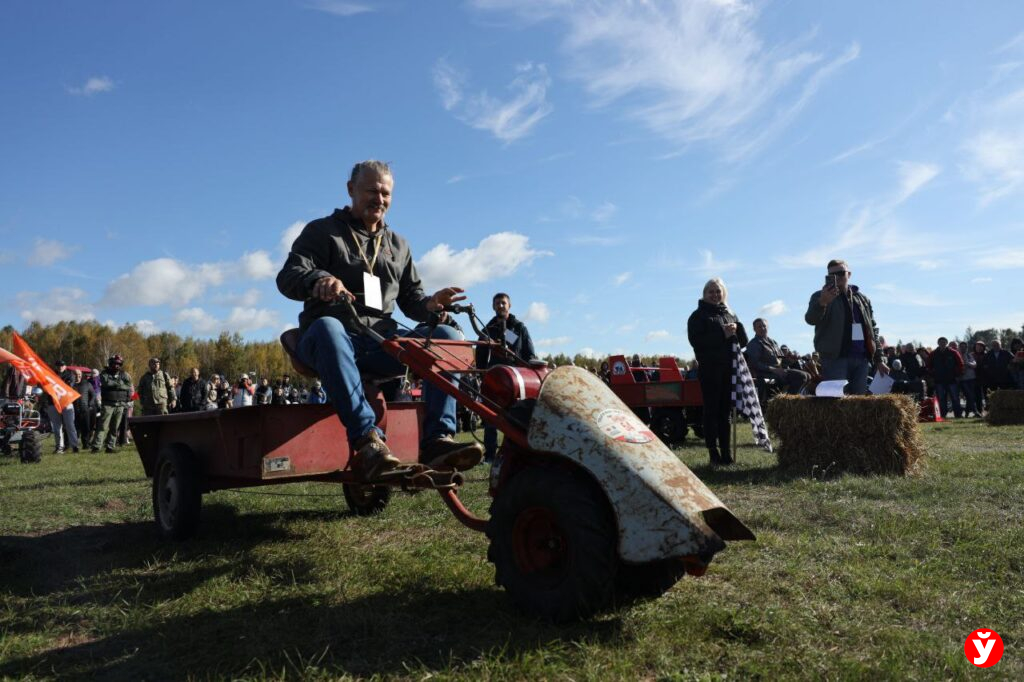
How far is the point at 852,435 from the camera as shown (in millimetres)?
7023

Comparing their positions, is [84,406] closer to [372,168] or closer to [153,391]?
[153,391]

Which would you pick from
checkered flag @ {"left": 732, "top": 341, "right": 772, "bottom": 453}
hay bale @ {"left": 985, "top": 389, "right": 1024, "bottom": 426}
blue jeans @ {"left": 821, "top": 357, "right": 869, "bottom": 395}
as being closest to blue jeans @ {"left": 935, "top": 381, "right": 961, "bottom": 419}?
hay bale @ {"left": 985, "top": 389, "right": 1024, "bottom": 426}

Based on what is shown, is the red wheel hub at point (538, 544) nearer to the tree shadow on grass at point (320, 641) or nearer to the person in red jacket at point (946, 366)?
the tree shadow on grass at point (320, 641)

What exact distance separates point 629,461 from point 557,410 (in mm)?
356

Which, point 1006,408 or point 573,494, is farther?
point 1006,408

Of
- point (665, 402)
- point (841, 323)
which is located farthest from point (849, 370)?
point (665, 402)

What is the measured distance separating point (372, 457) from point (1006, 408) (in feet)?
45.4

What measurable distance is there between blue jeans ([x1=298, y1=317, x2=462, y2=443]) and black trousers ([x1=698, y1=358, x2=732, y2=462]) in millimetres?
4500

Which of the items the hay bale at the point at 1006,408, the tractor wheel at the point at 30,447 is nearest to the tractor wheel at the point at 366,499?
the tractor wheel at the point at 30,447

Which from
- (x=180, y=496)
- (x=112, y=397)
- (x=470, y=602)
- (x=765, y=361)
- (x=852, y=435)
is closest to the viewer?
(x=470, y=602)

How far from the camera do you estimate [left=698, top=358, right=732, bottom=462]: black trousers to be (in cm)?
774

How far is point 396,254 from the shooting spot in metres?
4.59

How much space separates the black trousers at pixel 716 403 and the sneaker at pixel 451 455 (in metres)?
4.70

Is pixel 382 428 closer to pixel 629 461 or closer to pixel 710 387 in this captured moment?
pixel 629 461
